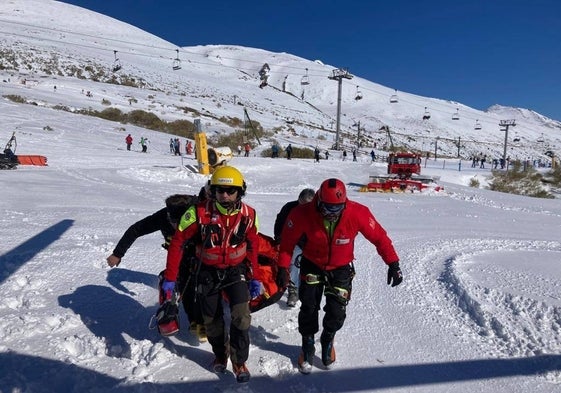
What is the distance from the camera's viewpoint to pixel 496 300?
193 inches

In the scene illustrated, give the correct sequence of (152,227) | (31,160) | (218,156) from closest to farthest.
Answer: (152,227), (218,156), (31,160)

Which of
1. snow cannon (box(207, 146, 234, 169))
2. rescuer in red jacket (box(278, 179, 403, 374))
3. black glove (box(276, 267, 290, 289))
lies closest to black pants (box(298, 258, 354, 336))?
rescuer in red jacket (box(278, 179, 403, 374))

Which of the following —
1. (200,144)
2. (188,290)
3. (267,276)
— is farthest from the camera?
(200,144)

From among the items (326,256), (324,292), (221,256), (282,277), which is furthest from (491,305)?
(221,256)

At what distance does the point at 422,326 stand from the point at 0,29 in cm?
8304

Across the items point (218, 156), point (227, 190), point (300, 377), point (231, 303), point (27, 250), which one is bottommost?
point (300, 377)

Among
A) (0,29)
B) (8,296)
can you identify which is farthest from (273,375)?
(0,29)

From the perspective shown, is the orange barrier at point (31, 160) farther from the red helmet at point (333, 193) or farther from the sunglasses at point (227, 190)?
the red helmet at point (333, 193)

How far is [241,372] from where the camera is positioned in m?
3.33

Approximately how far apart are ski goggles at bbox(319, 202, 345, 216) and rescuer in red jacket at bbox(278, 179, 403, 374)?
0.04 feet

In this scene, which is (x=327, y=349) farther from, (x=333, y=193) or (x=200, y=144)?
(x=200, y=144)

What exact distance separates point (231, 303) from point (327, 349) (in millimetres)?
962

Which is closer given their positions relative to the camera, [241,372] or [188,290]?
[241,372]

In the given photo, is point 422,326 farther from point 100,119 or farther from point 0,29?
point 0,29
